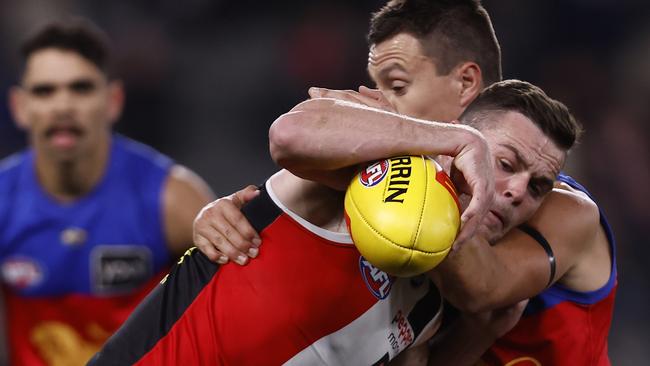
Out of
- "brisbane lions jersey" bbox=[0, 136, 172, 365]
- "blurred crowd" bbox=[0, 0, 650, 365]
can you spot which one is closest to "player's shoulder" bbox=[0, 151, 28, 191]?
"brisbane lions jersey" bbox=[0, 136, 172, 365]

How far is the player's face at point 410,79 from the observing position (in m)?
3.52

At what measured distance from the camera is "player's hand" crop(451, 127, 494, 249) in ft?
8.69

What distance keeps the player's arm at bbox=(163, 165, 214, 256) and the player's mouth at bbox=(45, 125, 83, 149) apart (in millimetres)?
575

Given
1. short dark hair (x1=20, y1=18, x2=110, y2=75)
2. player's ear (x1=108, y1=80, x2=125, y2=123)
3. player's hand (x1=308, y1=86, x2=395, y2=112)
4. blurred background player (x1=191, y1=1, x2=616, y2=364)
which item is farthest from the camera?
player's ear (x1=108, y1=80, x2=125, y2=123)

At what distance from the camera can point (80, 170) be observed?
612 centimetres

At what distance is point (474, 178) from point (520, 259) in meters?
0.65

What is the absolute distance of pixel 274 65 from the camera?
10.2m

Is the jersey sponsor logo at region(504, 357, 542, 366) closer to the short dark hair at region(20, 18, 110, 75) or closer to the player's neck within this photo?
the player's neck

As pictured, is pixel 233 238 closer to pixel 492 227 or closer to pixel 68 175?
pixel 492 227

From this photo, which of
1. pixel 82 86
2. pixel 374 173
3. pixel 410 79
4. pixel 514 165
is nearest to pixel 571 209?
pixel 514 165

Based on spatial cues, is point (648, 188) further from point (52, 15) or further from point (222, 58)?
point (52, 15)

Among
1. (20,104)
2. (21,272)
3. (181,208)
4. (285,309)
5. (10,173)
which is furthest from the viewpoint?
(20,104)

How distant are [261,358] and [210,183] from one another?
21.3ft

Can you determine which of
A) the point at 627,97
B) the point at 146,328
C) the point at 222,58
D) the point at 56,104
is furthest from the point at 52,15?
the point at 146,328
